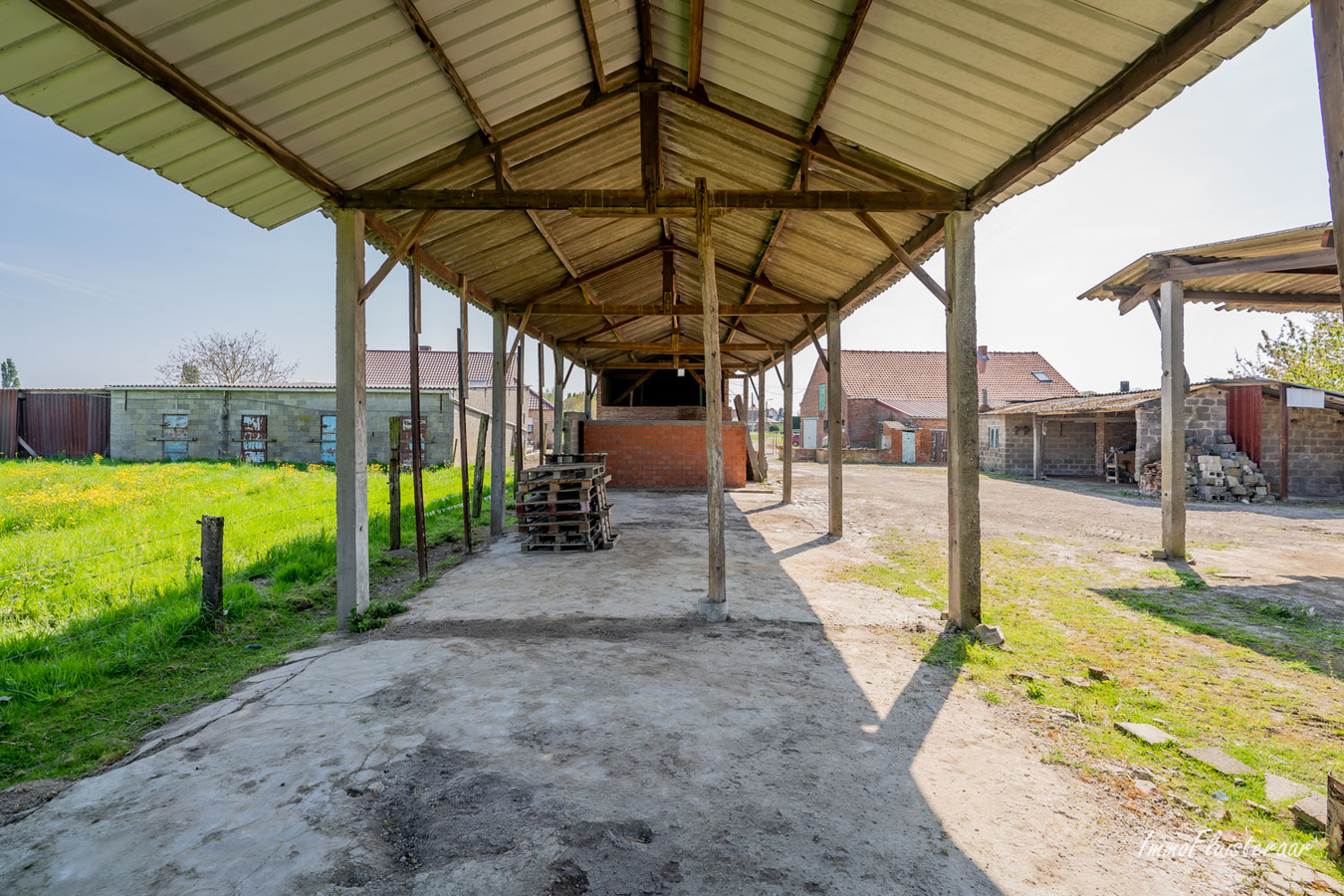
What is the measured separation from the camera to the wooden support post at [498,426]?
326 inches

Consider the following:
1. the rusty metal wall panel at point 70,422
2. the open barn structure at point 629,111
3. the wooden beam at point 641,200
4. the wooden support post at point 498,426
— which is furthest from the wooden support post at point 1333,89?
the rusty metal wall panel at point 70,422

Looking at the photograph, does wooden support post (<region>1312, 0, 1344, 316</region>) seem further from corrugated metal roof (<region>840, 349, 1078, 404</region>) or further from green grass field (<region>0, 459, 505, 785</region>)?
corrugated metal roof (<region>840, 349, 1078, 404</region>)

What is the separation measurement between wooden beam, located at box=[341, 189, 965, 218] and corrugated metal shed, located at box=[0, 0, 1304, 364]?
0.17 m

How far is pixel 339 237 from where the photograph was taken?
4.98 m

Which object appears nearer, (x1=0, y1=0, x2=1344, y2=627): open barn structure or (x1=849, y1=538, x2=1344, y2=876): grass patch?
(x1=849, y1=538, x2=1344, y2=876): grass patch

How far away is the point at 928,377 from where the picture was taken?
34750 millimetres

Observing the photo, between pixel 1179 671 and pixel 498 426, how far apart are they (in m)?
8.14

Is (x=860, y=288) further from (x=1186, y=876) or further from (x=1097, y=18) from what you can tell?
(x=1186, y=876)

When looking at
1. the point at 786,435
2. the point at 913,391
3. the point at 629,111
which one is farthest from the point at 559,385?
the point at 913,391

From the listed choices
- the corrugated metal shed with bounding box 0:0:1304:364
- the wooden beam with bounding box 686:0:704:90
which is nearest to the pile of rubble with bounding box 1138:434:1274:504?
the corrugated metal shed with bounding box 0:0:1304:364

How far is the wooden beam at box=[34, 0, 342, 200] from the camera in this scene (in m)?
2.73

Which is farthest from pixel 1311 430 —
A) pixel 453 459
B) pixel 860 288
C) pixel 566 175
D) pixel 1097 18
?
pixel 453 459

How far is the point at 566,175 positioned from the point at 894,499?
10649 millimetres

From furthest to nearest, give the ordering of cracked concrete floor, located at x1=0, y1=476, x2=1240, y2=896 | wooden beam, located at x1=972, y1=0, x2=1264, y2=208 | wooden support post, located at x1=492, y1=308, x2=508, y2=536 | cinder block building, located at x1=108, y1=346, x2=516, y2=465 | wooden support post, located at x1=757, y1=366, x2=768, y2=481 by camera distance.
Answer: cinder block building, located at x1=108, y1=346, x2=516, y2=465
wooden support post, located at x1=757, y1=366, x2=768, y2=481
wooden support post, located at x1=492, y1=308, x2=508, y2=536
wooden beam, located at x1=972, y1=0, x2=1264, y2=208
cracked concrete floor, located at x1=0, y1=476, x2=1240, y2=896
